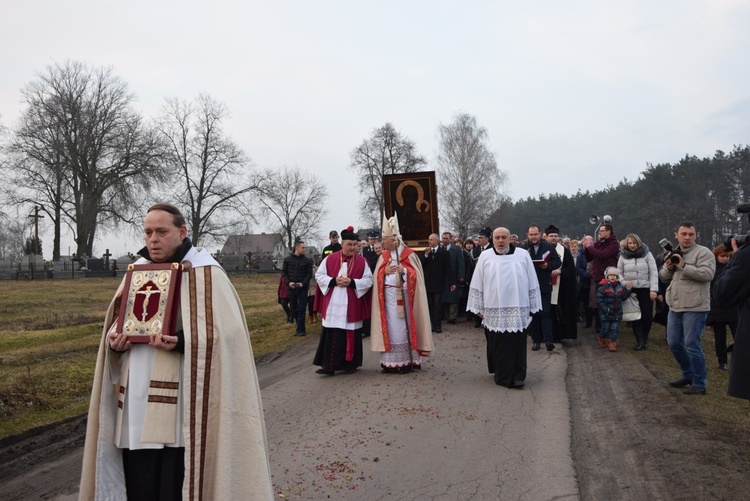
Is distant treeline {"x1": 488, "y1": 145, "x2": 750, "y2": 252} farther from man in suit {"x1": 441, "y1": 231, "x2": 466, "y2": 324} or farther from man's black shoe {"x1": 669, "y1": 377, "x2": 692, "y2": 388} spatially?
man's black shoe {"x1": 669, "y1": 377, "x2": 692, "y2": 388}

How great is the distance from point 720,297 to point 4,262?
40.8m

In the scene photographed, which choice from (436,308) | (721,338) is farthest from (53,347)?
(721,338)

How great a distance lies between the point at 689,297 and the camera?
286 inches

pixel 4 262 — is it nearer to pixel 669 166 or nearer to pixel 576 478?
pixel 576 478

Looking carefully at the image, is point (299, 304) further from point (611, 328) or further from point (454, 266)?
point (611, 328)

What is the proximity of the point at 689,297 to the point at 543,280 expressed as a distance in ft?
12.8

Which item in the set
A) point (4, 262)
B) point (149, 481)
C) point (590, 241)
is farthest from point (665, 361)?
point (4, 262)

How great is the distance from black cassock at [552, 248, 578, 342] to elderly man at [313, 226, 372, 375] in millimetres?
4336

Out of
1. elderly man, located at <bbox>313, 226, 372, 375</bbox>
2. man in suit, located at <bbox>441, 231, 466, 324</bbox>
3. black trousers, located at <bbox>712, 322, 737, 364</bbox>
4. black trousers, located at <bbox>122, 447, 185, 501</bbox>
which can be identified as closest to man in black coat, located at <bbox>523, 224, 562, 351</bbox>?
black trousers, located at <bbox>712, 322, 737, 364</bbox>

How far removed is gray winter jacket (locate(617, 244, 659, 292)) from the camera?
10930 millimetres

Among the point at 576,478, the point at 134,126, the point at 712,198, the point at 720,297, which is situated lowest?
the point at 576,478

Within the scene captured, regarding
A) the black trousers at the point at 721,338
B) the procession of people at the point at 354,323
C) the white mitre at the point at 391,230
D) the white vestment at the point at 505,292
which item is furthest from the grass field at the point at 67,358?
the white mitre at the point at 391,230

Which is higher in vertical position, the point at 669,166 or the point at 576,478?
the point at 669,166

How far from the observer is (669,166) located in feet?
157
